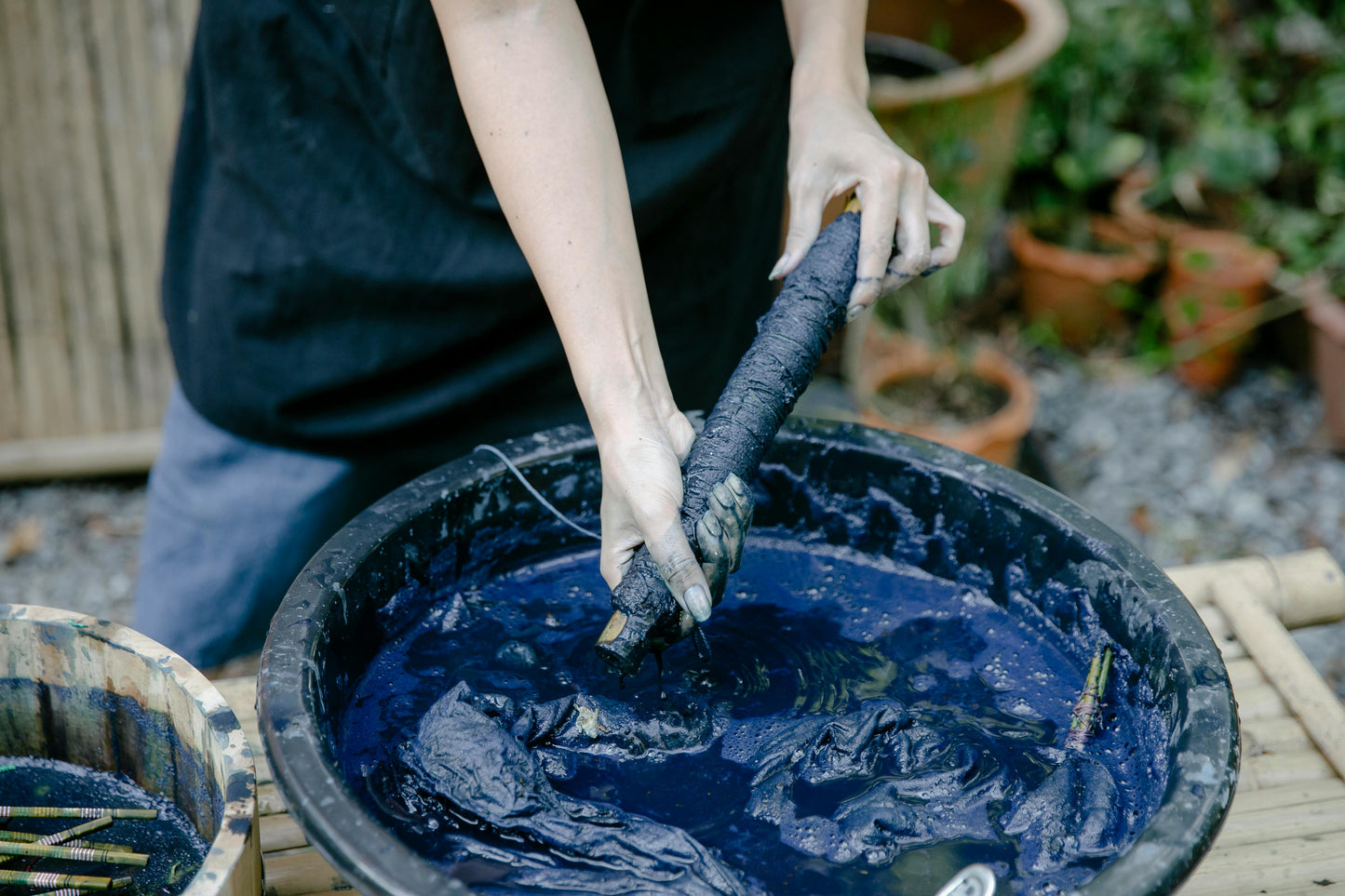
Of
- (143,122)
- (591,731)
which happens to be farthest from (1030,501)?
(143,122)

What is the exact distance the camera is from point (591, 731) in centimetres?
124

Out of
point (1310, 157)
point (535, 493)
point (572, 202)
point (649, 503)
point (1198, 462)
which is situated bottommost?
point (1198, 462)

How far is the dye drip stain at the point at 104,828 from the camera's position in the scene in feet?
3.52

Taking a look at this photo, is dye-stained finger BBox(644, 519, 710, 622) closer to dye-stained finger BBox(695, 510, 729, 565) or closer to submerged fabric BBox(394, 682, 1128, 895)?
dye-stained finger BBox(695, 510, 729, 565)

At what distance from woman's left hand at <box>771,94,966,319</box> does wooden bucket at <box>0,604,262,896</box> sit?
0.87 metres

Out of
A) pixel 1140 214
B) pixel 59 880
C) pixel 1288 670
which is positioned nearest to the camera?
pixel 59 880

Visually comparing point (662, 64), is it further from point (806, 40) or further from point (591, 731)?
point (591, 731)

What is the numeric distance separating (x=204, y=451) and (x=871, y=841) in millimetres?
1282

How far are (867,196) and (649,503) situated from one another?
550 millimetres

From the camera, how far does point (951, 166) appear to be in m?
3.03

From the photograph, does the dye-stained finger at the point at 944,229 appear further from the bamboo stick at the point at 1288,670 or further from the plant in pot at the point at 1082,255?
the plant in pot at the point at 1082,255

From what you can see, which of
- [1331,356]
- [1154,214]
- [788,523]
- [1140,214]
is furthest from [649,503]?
[1154,214]

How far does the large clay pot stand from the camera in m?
2.97

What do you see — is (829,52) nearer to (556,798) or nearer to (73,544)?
(556,798)
